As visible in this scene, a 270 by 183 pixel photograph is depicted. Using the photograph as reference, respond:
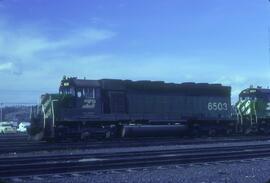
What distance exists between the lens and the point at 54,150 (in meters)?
21.3

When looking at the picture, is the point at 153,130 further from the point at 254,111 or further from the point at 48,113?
the point at 254,111

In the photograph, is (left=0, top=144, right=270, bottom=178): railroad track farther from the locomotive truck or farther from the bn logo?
the bn logo

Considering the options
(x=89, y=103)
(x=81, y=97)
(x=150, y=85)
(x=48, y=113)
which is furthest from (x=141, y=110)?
(x=48, y=113)

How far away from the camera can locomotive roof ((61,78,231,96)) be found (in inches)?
1143

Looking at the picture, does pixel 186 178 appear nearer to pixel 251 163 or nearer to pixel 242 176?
pixel 242 176

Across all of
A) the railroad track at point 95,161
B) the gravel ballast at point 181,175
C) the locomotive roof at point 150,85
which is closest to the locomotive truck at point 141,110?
the locomotive roof at point 150,85

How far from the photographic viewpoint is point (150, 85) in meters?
31.8

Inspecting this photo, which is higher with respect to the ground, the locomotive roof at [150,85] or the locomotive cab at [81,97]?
the locomotive roof at [150,85]

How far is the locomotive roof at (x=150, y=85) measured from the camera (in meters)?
29.0

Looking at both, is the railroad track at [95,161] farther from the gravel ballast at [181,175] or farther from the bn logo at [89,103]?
the bn logo at [89,103]

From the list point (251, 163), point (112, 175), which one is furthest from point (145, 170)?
point (251, 163)

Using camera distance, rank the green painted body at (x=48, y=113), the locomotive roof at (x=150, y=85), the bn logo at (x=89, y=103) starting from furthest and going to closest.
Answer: the locomotive roof at (x=150, y=85), the bn logo at (x=89, y=103), the green painted body at (x=48, y=113)

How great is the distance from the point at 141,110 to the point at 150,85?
1.84 metres

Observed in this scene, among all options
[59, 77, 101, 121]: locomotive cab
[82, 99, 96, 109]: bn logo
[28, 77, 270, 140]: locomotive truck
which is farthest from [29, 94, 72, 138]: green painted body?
[82, 99, 96, 109]: bn logo
